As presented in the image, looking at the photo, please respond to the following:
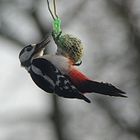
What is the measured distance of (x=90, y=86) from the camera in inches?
109

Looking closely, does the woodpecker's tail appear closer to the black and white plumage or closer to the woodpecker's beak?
the black and white plumage

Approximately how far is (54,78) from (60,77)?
35 millimetres

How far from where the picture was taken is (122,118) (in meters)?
9.07

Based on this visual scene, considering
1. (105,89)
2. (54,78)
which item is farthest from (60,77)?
(105,89)

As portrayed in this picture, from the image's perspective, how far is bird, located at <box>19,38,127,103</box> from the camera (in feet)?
9.02

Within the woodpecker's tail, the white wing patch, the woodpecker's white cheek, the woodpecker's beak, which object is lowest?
the woodpecker's tail

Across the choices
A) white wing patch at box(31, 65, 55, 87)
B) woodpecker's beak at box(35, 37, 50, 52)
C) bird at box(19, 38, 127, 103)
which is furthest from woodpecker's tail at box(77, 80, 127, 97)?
woodpecker's beak at box(35, 37, 50, 52)

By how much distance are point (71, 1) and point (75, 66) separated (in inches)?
230

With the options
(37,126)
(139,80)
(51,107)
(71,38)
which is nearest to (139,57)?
(139,80)

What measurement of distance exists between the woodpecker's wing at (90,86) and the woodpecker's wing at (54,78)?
0.9 inches

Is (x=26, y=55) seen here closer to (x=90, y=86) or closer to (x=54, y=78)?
(x=54, y=78)

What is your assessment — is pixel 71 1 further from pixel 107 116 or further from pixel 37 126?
pixel 37 126

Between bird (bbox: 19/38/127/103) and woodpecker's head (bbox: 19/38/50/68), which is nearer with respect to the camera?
bird (bbox: 19/38/127/103)

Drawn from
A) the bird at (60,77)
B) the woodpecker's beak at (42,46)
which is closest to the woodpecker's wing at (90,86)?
the bird at (60,77)
